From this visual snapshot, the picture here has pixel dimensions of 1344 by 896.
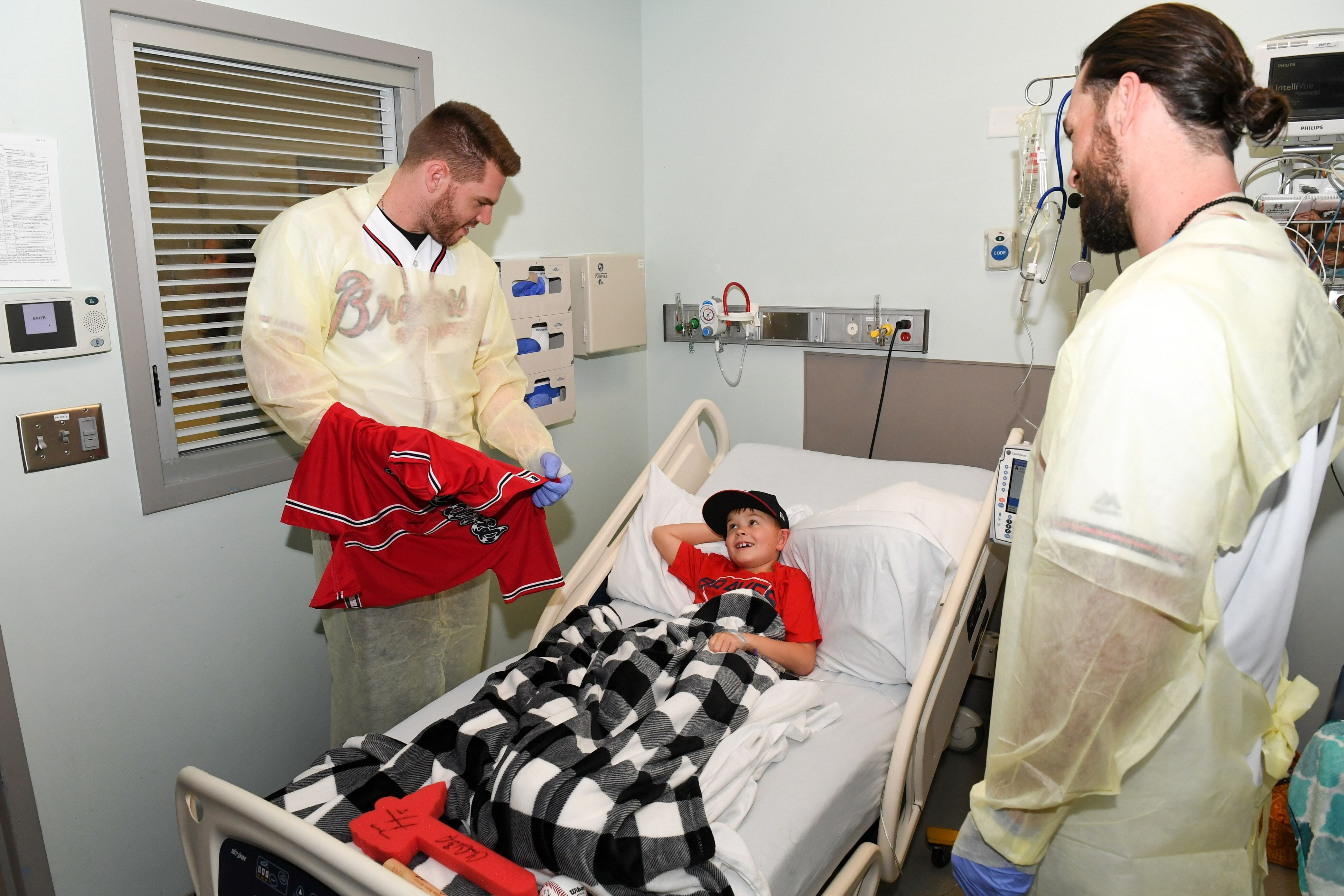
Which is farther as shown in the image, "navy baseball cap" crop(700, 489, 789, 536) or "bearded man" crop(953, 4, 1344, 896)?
"navy baseball cap" crop(700, 489, 789, 536)

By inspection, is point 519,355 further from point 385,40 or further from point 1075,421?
point 1075,421

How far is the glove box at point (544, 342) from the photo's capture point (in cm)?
302

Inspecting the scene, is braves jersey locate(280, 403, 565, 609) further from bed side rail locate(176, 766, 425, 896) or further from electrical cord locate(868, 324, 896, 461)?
electrical cord locate(868, 324, 896, 461)

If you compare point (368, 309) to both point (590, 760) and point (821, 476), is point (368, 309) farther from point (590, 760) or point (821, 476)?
point (821, 476)

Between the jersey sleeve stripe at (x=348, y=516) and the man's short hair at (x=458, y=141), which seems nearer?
the jersey sleeve stripe at (x=348, y=516)

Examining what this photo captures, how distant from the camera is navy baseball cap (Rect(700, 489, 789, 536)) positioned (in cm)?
259

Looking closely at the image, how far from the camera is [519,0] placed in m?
2.97

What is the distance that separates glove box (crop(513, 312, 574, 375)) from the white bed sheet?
2.41ft

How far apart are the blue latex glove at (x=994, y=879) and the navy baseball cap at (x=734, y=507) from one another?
4.33ft

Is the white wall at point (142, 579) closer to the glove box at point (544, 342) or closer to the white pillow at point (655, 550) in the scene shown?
Result: the glove box at point (544, 342)

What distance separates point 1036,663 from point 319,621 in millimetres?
2187

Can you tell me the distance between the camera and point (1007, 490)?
2043 mm

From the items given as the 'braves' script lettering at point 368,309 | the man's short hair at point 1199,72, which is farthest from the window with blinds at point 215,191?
the man's short hair at point 1199,72

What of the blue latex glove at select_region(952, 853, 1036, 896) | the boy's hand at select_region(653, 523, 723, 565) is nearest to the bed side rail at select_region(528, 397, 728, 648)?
the boy's hand at select_region(653, 523, 723, 565)
